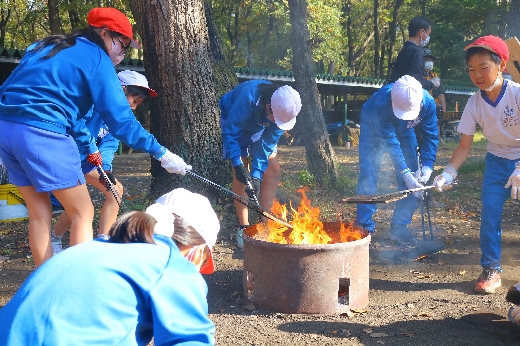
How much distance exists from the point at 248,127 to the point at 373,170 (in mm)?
1503

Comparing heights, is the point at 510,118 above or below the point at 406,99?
below

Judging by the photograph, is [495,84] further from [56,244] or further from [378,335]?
[56,244]

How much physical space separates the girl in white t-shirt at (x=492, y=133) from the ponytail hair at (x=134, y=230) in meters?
3.55

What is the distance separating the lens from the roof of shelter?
11.9 metres

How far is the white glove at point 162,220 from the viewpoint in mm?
1970

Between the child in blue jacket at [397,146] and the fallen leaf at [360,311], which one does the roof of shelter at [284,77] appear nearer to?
A: the child in blue jacket at [397,146]

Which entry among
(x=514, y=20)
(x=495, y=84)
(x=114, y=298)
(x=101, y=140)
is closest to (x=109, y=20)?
(x=101, y=140)

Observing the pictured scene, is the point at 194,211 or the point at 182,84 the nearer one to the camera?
the point at 194,211

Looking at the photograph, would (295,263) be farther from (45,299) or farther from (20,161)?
(45,299)

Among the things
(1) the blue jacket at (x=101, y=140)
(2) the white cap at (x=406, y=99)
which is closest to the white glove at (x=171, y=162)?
(1) the blue jacket at (x=101, y=140)

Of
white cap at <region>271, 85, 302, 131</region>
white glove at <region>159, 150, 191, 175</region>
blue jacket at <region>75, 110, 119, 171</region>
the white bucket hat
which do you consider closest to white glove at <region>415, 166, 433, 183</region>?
white cap at <region>271, 85, 302, 131</region>

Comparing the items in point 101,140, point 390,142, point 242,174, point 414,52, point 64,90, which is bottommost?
point 242,174

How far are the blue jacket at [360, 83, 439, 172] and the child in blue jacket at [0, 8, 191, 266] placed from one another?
295 cm

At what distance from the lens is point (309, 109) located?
378 inches
